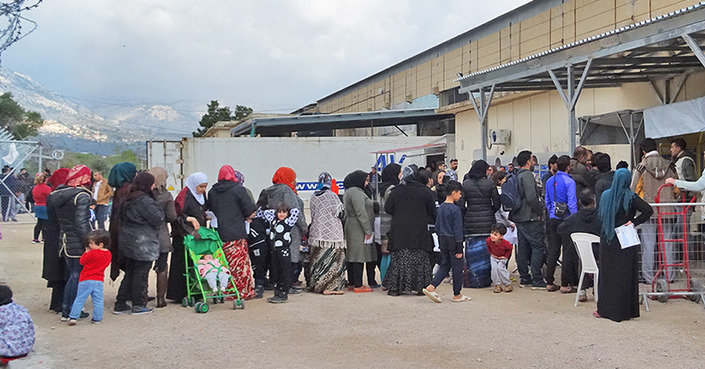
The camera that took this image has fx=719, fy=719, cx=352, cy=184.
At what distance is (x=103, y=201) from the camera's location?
13.3 m

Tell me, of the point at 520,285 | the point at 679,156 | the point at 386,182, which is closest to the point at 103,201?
the point at 386,182

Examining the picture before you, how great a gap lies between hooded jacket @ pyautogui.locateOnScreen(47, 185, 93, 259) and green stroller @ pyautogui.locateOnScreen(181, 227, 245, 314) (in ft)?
4.04

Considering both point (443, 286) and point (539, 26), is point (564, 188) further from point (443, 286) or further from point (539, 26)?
point (539, 26)

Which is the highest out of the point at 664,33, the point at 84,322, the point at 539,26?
the point at 539,26

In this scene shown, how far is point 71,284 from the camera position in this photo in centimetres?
793

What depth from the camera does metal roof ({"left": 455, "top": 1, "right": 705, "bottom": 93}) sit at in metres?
9.34

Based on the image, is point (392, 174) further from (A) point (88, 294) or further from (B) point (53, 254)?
(B) point (53, 254)

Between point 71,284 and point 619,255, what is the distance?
5894mm

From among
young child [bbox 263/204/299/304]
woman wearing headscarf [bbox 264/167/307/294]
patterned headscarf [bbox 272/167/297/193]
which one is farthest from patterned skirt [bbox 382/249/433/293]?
patterned headscarf [bbox 272/167/297/193]

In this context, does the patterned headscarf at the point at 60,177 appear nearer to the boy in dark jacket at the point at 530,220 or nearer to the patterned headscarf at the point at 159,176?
the patterned headscarf at the point at 159,176

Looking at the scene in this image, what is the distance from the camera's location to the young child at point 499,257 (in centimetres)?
946

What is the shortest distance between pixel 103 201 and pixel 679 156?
9.74 m

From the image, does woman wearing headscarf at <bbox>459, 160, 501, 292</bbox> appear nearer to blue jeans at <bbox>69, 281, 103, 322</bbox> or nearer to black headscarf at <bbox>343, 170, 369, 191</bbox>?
black headscarf at <bbox>343, 170, 369, 191</bbox>

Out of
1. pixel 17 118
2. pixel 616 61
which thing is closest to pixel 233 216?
pixel 616 61
